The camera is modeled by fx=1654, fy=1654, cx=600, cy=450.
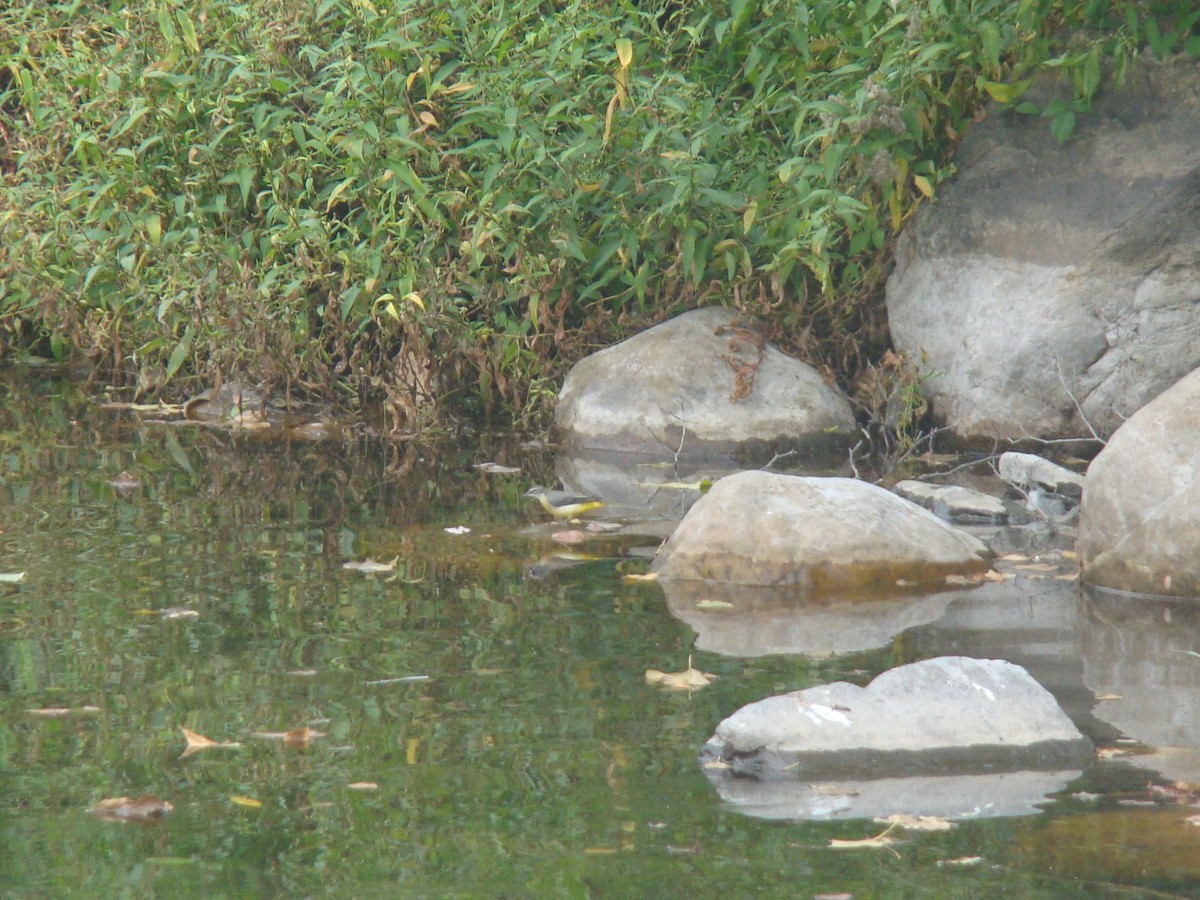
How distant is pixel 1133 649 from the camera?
15.2 ft

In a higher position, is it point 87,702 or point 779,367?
point 779,367

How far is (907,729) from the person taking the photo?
11.8ft

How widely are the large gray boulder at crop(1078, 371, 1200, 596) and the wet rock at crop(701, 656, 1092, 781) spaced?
1.58m

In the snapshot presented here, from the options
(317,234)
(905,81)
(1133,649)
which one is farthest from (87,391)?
(1133,649)

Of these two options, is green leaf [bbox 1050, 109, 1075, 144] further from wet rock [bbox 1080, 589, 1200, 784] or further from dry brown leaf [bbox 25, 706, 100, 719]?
dry brown leaf [bbox 25, 706, 100, 719]

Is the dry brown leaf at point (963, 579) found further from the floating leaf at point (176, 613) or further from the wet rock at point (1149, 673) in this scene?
the floating leaf at point (176, 613)

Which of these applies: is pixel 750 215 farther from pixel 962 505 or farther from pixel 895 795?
pixel 895 795

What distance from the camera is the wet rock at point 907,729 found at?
3531 mm

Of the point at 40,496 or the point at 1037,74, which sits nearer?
the point at 40,496

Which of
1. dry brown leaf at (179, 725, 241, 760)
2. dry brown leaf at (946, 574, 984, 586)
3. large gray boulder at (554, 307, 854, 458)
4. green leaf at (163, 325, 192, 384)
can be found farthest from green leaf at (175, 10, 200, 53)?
dry brown leaf at (179, 725, 241, 760)

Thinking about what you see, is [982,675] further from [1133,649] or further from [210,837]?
[210,837]

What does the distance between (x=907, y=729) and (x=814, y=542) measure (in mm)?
1823

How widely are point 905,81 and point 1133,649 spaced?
3.76 m

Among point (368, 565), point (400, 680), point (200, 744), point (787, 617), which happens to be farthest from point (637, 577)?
point (200, 744)
